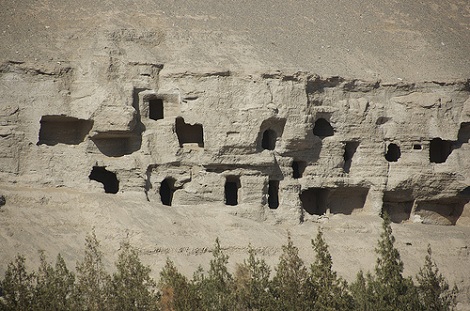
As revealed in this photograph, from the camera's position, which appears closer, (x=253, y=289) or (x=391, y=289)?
(x=253, y=289)

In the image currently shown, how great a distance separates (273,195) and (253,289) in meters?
11.0

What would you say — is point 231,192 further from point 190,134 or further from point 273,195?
point 190,134

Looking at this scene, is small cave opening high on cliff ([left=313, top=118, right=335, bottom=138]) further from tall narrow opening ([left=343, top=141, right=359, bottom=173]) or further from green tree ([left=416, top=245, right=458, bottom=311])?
green tree ([left=416, top=245, right=458, bottom=311])

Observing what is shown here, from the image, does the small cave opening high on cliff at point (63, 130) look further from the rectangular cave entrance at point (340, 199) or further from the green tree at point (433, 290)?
the green tree at point (433, 290)

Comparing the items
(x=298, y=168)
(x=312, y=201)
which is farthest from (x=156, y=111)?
(x=312, y=201)

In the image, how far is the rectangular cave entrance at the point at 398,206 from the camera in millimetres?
52969

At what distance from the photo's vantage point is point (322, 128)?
2045 inches

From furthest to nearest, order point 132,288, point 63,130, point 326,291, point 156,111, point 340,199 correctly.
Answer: point 340,199
point 156,111
point 63,130
point 326,291
point 132,288

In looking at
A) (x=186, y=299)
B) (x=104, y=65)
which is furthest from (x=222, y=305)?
(x=104, y=65)

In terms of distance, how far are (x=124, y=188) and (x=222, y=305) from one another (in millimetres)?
9155

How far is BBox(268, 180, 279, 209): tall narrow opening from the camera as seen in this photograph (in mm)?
50531

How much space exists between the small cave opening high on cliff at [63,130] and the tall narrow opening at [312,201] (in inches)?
381

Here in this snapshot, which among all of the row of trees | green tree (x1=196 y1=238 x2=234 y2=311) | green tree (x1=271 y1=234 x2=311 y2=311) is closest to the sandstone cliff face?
the row of trees

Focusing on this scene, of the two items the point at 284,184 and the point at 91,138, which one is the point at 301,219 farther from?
the point at 91,138
